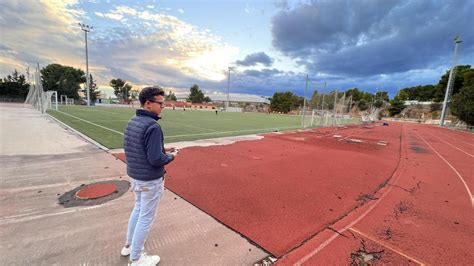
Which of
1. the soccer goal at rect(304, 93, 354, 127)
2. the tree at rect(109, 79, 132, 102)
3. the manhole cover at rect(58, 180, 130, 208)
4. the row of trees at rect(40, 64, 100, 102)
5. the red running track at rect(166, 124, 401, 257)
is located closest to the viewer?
the red running track at rect(166, 124, 401, 257)

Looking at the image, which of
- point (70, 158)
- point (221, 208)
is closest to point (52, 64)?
point (70, 158)

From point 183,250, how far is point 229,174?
11.2ft

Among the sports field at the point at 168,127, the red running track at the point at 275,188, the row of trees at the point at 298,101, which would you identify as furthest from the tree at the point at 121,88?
the red running track at the point at 275,188

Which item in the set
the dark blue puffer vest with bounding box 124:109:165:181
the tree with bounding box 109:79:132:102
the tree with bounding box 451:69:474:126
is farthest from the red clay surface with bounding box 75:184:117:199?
the tree with bounding box 109:79:132:102

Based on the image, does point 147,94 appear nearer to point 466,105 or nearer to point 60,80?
point 466,105

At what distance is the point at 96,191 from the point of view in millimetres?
4551

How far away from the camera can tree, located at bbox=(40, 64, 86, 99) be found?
69562 millimetres

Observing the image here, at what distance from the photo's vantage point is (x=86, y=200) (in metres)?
4.15

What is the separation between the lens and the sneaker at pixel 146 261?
2.47 m

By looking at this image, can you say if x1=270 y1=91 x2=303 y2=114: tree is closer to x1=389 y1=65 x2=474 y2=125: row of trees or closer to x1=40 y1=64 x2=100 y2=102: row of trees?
x1=389 y1=65 x2=474 y2=125: row of trees

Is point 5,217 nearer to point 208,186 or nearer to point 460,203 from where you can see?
point 208,186

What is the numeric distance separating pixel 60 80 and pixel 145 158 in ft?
295

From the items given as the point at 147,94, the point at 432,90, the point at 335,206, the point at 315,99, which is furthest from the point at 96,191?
the point at 432,90

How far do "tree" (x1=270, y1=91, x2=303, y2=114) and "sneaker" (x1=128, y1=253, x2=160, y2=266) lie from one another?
268 ft
